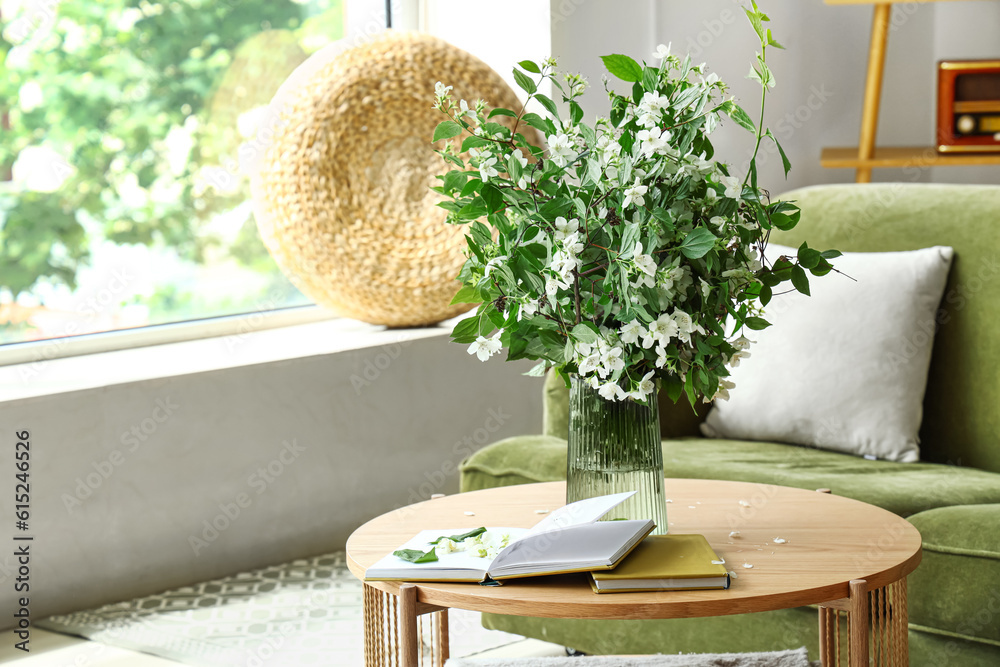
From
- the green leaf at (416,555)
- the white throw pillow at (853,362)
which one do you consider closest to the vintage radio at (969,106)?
the white throw pillow at (853,362)

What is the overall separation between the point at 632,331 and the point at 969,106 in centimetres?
215

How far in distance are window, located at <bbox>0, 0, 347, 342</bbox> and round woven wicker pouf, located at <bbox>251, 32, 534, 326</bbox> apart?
22cm

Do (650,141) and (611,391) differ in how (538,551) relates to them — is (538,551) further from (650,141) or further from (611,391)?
(650,141)

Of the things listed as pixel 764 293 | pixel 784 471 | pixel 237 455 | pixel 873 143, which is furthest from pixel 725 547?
pixel 873 143

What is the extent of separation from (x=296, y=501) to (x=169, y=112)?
Answer: 41.3 inches

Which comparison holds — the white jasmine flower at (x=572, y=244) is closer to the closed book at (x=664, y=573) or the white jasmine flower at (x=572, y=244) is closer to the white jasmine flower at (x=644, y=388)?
the white jasmine flower at (x=644, y=388)

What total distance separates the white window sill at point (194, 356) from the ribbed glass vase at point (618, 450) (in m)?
1.35

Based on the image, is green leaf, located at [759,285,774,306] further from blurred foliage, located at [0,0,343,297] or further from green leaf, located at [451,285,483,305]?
blurred foliage, located at [0,0,343,297]

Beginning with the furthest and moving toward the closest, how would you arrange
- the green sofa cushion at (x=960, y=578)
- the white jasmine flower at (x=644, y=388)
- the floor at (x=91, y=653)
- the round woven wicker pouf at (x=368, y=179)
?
the round woven wicker pouf at (x=368, y=179)
the floor at (x=91, y=653)
the green sofa cushion at (x=960, y=578)
the white jasmine flower at (x=644, y=388)

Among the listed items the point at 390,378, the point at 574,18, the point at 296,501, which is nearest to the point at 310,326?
the point at 390,378

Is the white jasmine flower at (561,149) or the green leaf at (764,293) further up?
the white jasmine flower at (561,149)

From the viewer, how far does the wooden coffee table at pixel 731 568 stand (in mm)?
1129

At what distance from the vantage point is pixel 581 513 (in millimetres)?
1234

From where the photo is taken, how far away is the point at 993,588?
1515 millimetres
